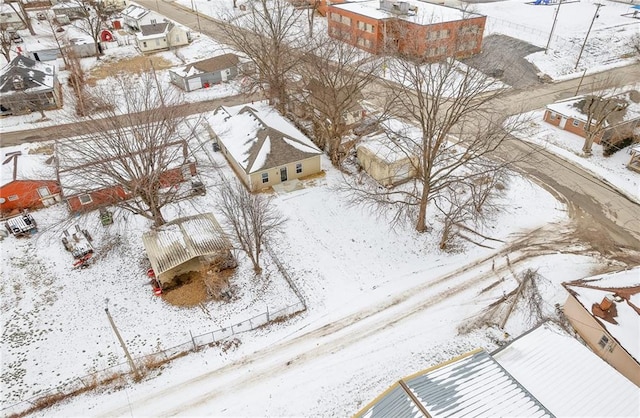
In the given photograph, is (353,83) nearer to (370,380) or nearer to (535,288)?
(535,288)

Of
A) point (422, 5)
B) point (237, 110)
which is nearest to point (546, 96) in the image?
point (422, 5)

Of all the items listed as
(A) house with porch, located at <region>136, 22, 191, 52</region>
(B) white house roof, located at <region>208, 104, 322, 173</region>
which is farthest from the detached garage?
(B) white house roof, located at <region>208, 104, 322, 173</region>

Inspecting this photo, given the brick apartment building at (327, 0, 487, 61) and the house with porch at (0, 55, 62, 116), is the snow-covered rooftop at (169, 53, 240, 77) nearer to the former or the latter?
the brick apartment building at (327, 0, 487, 61)

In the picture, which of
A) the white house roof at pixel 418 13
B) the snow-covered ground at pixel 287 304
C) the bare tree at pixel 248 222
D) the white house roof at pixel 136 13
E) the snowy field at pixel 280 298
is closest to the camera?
the snow-covered ground at pixel 287 304

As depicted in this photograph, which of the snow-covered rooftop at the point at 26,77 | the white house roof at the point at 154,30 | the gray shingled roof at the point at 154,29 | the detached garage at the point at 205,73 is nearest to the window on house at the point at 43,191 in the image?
the snow-covered rooftop at the point at 26,77

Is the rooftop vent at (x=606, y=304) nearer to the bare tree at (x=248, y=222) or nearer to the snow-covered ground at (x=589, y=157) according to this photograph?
the snow-covered ground at (x=589, y=157)

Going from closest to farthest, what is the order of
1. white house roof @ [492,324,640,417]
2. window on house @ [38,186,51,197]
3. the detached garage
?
white house roof @ [492,324,640,417]
window on house @ [38,186,51,197]
the detached garage
